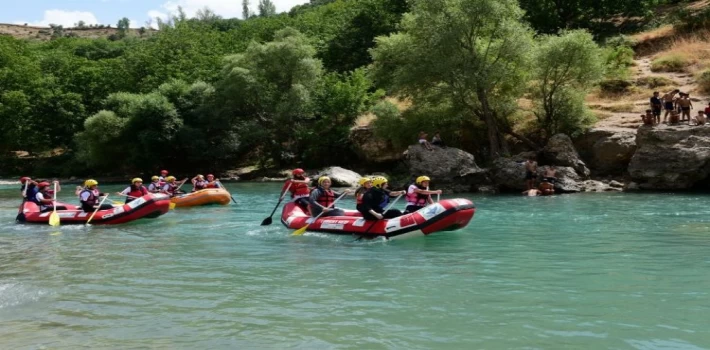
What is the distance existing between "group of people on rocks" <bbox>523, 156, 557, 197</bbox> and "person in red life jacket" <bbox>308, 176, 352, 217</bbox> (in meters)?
9.61

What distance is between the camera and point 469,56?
80.8 feet

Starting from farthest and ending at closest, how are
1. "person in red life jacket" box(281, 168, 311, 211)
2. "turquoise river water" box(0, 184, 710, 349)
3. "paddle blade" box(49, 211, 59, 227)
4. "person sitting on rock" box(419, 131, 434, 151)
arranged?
"person sitting on rock" box(419, 131, 434, 151) → "paddle blade" box(49, 211, 59, 227) → "person in red life jacket" box(281, 168, 311, 211) → "turquoise river water" box(0, 184, 710, 349)

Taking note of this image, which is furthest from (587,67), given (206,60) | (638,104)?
(206,60)

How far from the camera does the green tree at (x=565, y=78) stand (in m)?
24.0

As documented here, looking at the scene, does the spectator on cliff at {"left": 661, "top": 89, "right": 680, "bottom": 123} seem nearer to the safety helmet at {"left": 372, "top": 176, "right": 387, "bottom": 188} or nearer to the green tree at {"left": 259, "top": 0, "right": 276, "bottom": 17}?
the safety helmet at {"left": 372, "top": 176, "right": 387, "bottom": 188}

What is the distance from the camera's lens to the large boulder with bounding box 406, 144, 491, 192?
23750mm

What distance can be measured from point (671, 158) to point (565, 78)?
17.8 ft

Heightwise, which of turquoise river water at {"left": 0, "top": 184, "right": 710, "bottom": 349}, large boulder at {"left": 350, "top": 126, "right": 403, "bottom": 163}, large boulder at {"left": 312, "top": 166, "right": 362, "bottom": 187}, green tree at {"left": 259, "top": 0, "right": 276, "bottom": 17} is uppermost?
green tree at {"left": 259, "top": 0, "right": 276, "bottom": 17}

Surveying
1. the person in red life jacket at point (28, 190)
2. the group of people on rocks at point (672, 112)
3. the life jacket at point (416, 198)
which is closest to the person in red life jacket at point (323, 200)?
the life jacket at point (416, 198)

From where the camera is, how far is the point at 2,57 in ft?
168

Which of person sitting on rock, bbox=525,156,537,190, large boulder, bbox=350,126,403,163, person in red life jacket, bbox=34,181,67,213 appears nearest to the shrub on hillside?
person sitting on rock, bbox=525,156,537,190

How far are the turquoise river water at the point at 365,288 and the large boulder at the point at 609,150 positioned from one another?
30.6 feet

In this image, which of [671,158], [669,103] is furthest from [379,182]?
[669,103]

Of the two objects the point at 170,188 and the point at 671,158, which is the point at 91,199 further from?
the point at 671,158
